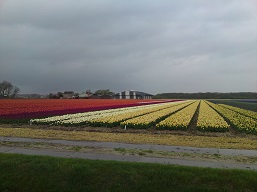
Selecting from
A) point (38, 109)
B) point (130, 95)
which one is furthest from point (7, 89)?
point (38, 109)

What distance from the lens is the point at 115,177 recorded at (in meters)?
7.51

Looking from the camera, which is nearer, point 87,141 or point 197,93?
point 87,141

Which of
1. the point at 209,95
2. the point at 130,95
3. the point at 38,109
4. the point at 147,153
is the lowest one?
the point at 147,153

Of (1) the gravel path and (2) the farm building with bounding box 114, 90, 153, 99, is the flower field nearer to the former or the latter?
(1) the gravel path

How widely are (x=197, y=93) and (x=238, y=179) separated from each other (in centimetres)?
16913

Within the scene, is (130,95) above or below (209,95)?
above

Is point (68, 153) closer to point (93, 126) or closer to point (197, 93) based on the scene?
point (93, 126)

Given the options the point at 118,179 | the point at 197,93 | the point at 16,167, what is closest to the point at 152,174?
the point at 118,179

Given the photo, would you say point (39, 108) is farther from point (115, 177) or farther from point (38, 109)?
point (115, 177)

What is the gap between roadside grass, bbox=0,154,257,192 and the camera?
7.10 m

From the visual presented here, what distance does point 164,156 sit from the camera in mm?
10461

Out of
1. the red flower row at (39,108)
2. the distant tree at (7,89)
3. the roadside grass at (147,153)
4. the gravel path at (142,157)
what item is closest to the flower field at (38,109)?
the red flower row at (39,108)

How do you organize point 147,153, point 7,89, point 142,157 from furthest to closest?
1. point 7,89
2. point 147,153
3. point 142,157

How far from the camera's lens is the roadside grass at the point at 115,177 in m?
7.10
